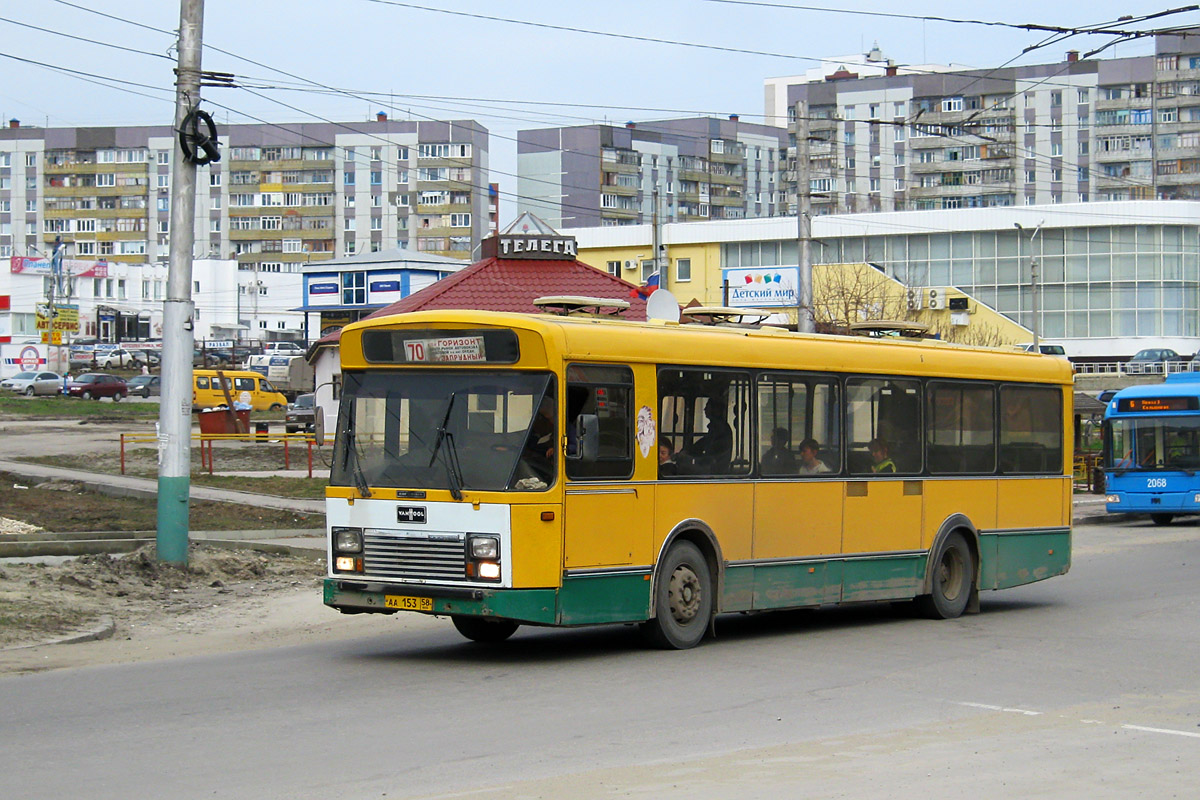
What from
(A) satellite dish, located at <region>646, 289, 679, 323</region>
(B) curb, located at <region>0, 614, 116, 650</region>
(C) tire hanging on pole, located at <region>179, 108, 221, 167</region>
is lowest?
(B) curb, located at <region>0, 614, 116, 650</region>

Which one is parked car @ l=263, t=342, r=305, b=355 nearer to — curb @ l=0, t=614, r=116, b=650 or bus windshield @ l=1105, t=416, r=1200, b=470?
bus windshield @ l=1105, t=416, r=1200, b=470

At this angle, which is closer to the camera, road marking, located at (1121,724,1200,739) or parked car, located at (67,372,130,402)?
road marking, located at (1121,724,1200,739)

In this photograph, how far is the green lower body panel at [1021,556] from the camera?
1570 cm

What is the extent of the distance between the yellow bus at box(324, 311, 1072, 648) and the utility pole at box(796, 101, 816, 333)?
9923 millimetres

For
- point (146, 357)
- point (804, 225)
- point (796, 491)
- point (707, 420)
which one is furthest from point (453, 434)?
point (146, 357)

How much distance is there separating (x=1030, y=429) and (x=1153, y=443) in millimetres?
15819

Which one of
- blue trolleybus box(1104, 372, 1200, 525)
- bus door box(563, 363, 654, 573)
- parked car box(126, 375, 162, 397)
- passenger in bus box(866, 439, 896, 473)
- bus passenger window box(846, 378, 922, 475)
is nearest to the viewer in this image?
bus door box(563, 363, 654, 573)

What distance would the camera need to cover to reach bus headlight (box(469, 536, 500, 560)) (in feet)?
35.2

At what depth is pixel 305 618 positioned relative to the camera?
14.5 m

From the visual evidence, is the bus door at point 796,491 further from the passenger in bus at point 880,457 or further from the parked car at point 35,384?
the parked car at point 35,384

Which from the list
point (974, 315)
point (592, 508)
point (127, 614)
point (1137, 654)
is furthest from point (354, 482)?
point (974, 315)

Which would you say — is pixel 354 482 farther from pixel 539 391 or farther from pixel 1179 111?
pixel 1179 111

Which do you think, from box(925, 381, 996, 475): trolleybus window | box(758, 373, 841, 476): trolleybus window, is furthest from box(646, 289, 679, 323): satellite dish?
box(925, 381, 996, 475): trolleybus window

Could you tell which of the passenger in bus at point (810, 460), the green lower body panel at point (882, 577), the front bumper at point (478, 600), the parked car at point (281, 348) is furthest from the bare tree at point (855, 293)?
the front bumper at point (478, 600)
